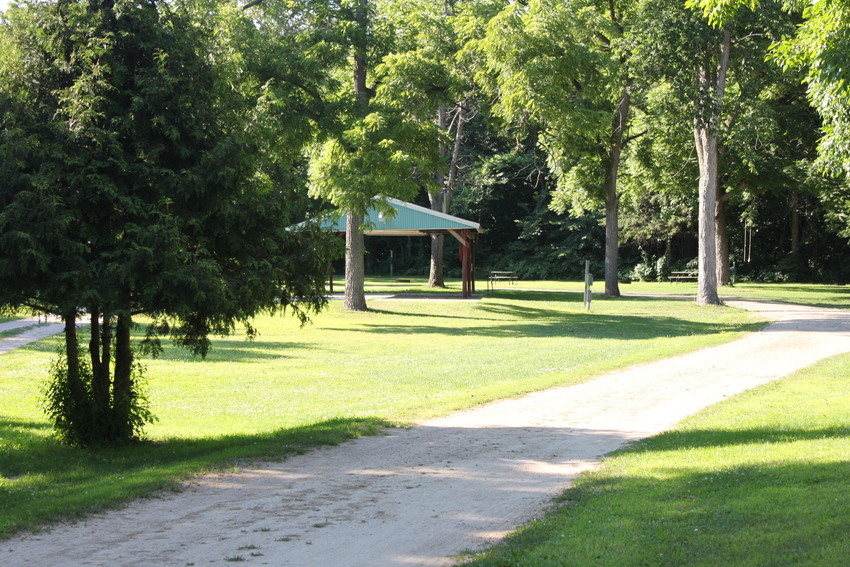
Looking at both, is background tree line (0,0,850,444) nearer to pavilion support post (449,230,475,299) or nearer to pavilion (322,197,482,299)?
pavilion (322,197,482,299)

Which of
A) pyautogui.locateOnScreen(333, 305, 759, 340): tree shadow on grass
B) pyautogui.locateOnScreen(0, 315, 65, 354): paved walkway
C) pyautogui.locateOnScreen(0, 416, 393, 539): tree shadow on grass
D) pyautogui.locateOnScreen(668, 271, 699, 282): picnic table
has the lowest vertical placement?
pyautogui.locateOnScreen(0, 416, 393, 539): tree shadow on grass

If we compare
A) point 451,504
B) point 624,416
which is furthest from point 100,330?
point 624,416

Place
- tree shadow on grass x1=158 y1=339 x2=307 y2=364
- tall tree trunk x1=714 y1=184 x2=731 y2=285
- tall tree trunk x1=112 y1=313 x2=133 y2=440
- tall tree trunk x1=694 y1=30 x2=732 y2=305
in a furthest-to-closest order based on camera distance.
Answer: tall tree trunk x1=714 y1=184 x2=731 y2=285
tall tree trunk x1=694 y1=30 x2=732 y2=305
tree shadow on grass x1=158 y1=339 x2=307 y2=364
tall tree trunk x1=112 y1=313 x2=133 y2=440

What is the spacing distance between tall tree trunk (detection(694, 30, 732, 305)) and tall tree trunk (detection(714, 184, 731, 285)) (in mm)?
12835

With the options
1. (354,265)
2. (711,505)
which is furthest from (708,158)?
(711,505)

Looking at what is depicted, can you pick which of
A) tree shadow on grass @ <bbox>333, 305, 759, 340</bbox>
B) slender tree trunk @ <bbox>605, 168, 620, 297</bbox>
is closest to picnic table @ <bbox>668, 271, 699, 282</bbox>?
slender tree trunk @ <bbox>605, 168, 620, 297</bbox>

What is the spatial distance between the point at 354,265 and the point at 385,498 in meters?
25.7

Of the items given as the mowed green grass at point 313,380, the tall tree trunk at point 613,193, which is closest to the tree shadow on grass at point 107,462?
the mowed green grass at point 313,380

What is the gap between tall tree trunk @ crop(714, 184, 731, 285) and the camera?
44688 millimetres

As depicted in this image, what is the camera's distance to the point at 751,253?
181 ft

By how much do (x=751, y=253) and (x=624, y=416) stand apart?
47037mm

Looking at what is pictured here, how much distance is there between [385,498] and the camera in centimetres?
773

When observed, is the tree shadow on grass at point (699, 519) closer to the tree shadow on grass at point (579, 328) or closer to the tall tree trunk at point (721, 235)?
the tree shadow on grass at point (579, 328)

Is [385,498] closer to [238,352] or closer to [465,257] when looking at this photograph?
[238,352]
